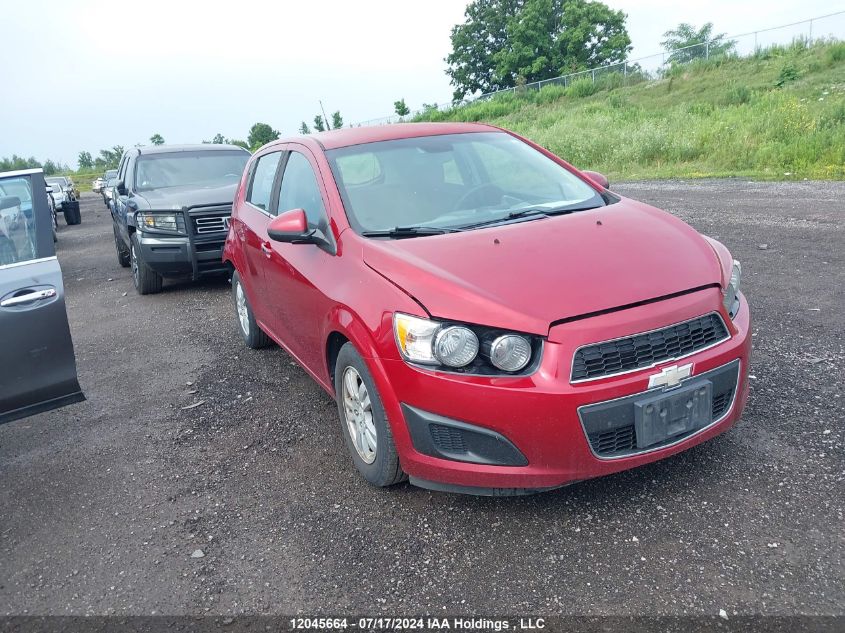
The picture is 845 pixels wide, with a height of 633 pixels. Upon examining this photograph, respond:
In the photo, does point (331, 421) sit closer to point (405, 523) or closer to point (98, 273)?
point (405, 523)

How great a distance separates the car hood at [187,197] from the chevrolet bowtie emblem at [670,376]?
6.31 metres

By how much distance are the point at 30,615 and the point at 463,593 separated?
170cm

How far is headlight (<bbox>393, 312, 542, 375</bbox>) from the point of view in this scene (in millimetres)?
2791

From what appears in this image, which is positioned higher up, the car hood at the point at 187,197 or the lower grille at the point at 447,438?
the car hood at the point at 187,197

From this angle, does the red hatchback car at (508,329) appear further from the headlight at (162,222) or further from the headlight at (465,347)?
the headlight at (162,222)

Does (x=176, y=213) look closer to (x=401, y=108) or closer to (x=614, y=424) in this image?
(x=614, y=424)

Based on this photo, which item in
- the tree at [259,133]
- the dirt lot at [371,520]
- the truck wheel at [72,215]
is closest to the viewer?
the dirt lot at [371,520]

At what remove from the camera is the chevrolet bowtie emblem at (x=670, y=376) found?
2.80 meters

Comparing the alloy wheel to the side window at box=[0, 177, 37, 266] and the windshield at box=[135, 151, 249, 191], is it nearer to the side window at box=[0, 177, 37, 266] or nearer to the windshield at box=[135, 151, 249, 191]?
the side window at box=[0, 177, 37, 266]

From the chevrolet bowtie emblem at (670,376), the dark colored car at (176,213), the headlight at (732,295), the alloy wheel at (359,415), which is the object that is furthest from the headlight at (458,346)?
the dark colored car at (176,213)

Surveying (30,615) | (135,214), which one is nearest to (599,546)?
(30,615)

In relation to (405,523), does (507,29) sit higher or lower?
higher

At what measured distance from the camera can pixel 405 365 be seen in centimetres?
294

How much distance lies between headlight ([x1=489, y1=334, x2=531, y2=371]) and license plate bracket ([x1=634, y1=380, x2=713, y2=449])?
1.56 ft
